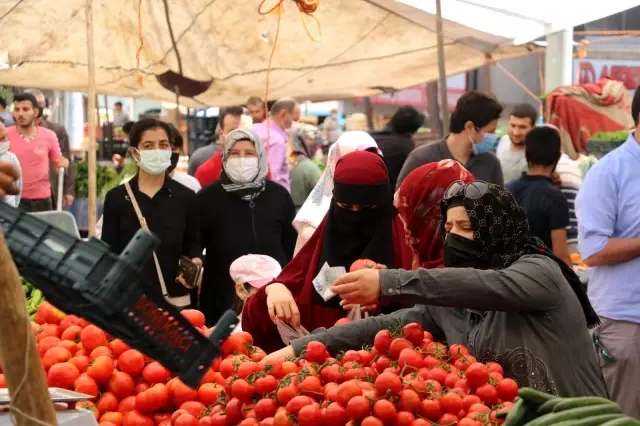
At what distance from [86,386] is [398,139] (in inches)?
192

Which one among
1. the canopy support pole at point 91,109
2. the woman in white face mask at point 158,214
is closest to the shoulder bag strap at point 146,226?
the woman in white face mask at point 158,214

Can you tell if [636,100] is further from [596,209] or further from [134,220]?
[134,220]

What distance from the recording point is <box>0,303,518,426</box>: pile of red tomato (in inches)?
111

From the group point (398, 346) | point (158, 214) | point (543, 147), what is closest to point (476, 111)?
point (543, 147)

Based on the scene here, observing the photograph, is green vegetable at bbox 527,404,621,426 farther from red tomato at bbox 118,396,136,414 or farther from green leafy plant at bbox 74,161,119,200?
green leafy plant at bbox 74,161,119,200

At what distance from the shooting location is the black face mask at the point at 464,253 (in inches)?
128

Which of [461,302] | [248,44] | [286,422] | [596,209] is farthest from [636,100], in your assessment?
[248,44]

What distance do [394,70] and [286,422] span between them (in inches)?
320

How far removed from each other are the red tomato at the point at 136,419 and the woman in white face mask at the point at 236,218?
2655 mm

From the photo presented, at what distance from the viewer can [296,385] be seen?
9.78 feet

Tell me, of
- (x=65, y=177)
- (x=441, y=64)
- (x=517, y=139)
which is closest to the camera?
(x=517, y=139)

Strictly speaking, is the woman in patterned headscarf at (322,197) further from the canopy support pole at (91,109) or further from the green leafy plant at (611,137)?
the green leafy plant at (611,137)

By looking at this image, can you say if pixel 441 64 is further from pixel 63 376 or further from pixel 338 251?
pixel 63 376

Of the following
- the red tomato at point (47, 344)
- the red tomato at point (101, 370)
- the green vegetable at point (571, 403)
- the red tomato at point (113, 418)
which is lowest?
the red tomato at point (113, 418)
